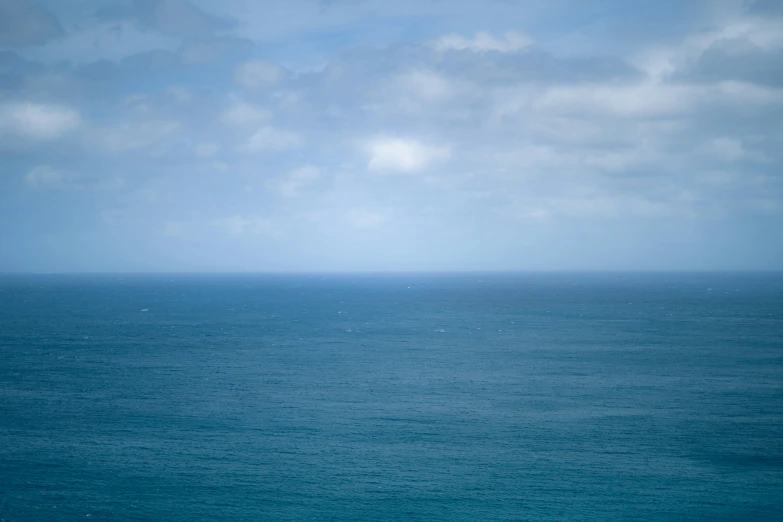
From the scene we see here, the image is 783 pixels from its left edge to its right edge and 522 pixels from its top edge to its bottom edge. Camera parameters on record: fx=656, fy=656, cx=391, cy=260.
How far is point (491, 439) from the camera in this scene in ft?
200

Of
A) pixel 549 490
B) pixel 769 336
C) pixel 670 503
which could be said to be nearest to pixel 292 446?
pixel 549 490

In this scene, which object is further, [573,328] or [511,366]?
[573,328]

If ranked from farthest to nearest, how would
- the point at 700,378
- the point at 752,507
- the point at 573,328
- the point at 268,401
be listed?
1. the point at 573,328
2. the point at 700,378
3. the point at 268,401
4. the point at 752,507

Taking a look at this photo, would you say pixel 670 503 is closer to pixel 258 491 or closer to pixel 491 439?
pixel 491 439

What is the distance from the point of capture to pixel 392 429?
210 feet

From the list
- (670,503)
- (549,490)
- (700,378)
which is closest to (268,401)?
(549,490)

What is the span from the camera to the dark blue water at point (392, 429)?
48.0 metres

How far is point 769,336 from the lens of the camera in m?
124

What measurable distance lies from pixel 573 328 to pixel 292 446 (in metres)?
94.6

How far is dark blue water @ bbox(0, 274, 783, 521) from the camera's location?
48.0 metres

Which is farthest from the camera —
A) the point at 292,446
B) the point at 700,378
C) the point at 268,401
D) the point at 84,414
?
the point at 700,378

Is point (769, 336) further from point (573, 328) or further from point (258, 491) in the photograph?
point (258, 491)

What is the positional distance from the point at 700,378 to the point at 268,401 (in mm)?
55860

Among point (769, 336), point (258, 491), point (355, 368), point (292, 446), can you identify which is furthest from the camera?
point (769, 336)
